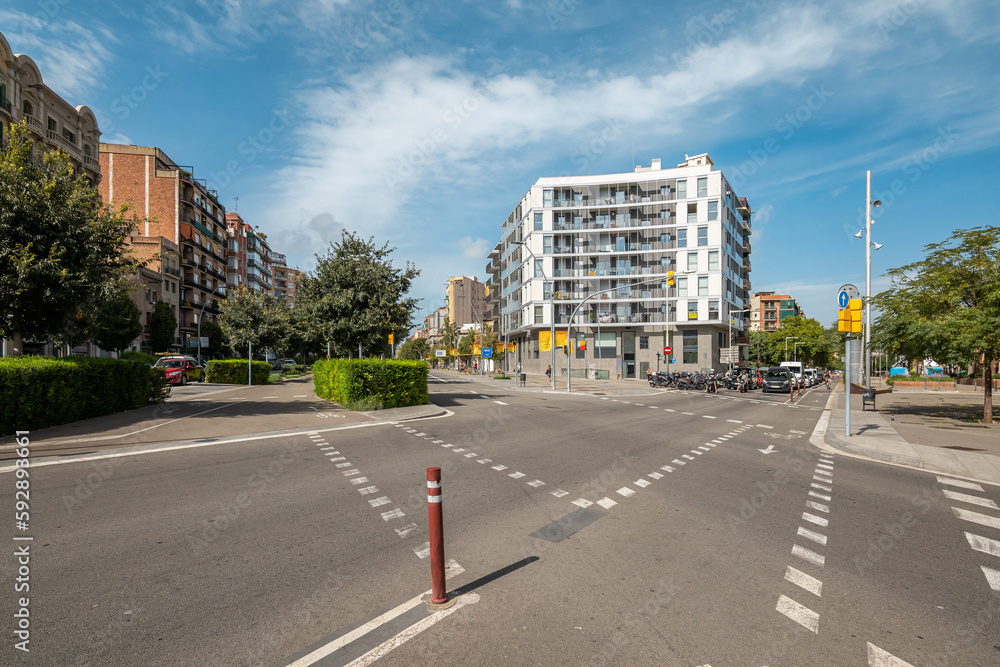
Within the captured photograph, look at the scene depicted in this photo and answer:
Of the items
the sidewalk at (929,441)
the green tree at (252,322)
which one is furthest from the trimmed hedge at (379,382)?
the green tree at (252,322)

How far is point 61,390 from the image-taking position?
471 inches

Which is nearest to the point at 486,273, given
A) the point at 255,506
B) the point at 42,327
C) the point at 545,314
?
the point at 545,314

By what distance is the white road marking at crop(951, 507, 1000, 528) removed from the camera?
5.97m

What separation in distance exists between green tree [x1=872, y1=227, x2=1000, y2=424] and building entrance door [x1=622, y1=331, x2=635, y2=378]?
43.3 m

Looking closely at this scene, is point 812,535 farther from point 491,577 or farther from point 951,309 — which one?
point 951,309

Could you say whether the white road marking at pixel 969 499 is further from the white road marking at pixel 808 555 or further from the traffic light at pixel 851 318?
the traffic light at pixel 851 318

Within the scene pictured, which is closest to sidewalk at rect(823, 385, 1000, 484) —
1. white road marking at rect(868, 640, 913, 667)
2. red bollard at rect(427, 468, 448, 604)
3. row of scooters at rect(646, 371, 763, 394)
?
white road marking at rect(868, 640, 913, 667)

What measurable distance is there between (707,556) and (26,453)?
11354mm

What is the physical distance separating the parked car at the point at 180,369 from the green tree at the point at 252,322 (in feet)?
12.2

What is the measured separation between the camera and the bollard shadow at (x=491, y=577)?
13.3 ft

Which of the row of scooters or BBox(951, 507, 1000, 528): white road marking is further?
the row of scooters

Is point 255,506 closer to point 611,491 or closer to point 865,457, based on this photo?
point 611,491

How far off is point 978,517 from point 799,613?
438cm

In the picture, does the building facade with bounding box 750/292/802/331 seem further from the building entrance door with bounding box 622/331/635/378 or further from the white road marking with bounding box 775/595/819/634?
the white road marking with bounding box 775/595/819/634
